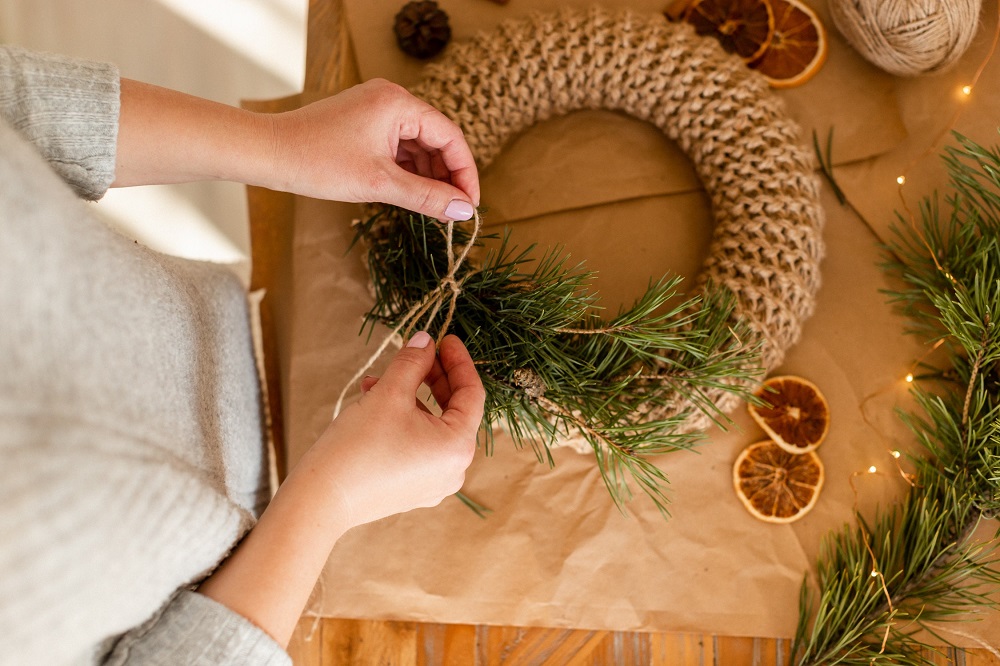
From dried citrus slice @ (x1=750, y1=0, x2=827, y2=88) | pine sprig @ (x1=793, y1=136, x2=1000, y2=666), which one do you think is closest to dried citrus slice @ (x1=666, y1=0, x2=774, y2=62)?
dried citrus slice @ (x1=750, y1=0, x2=827, y2=88)

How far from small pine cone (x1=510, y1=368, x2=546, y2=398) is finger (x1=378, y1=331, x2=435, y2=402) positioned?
96 mm

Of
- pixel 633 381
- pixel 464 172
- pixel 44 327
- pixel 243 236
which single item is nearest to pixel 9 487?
pixel 44 327

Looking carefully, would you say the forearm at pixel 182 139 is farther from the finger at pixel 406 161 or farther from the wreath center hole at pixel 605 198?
the wreath center hole at pixel 605 198

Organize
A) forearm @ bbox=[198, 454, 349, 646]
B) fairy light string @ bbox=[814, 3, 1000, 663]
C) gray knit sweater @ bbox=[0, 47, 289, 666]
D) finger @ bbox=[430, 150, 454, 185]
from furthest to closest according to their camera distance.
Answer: fairy light string @ bbox=[814, 3, 1000, 663] → finger @ bbox=[430, 150, 454, 185] → forearm @ bbox=[198, 454, 349, 646] → gray knit sweater @ bbox=[0, 47, 289, 666]

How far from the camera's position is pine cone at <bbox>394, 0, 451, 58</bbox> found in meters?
0.86

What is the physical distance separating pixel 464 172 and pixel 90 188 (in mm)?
314

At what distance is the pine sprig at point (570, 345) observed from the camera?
67 centimetres

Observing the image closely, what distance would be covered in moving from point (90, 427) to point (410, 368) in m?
0.24

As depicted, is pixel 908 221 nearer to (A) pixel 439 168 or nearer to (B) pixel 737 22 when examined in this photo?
(B) pixel 737 22

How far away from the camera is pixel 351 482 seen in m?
0.52

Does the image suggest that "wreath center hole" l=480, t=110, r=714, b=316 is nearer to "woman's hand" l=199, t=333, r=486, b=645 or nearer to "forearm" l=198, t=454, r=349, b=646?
"woman's hand" l=199, t=333, r=486, b=645

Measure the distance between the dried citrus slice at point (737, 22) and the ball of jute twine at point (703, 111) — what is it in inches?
2.9

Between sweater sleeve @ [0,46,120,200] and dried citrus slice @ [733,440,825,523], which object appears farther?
dried citrus slice @ [733,440,825,523]

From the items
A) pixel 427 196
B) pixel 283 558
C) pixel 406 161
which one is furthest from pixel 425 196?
pixel 283 558
